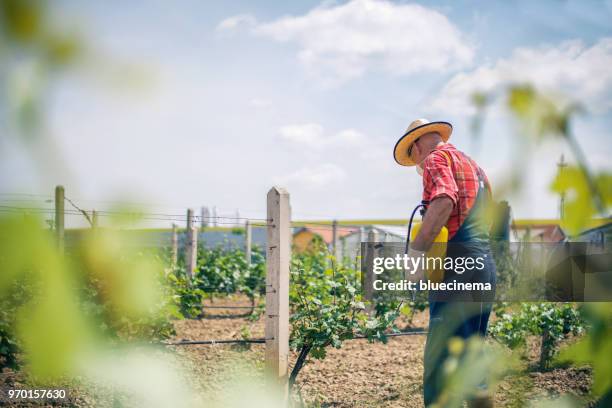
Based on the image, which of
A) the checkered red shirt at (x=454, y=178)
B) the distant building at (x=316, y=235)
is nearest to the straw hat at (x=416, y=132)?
the checkered red shirt at (x=454, y=178)

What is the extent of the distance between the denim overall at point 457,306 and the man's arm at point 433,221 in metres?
0.13

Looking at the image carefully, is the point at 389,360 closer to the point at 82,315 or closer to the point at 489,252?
the point at 489,252

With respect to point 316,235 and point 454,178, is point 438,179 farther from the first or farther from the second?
point 316,235

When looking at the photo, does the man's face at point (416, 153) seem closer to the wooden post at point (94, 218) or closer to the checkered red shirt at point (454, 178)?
the checkered red shirt at point (454, 178)

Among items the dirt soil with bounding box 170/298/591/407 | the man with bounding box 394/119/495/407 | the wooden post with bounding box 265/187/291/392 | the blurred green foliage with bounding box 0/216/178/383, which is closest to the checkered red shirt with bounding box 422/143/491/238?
the man with bounding box 394/119/495/407

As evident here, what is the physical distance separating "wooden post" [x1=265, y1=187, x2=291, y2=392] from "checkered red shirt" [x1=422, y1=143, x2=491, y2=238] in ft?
4.34

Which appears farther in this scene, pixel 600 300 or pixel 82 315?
pixel 600 300

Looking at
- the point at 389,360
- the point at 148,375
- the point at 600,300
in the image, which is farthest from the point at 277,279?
the point at 600,300

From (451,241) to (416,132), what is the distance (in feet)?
2.25

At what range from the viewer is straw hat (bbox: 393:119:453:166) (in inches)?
119

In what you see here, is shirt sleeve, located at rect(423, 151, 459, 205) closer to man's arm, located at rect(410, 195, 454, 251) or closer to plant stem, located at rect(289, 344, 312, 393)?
man's arm, located at rect(410, 195, 454, 251)

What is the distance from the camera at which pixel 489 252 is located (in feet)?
9.40

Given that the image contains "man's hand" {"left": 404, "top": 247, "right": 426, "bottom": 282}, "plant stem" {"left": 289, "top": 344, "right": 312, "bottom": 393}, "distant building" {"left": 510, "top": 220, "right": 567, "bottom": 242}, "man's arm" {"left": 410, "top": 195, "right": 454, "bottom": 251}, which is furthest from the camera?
"plant stem" {"left": 289, "top": 344, "right": 312, "bottom": 393}

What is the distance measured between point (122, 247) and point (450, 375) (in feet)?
1.23
